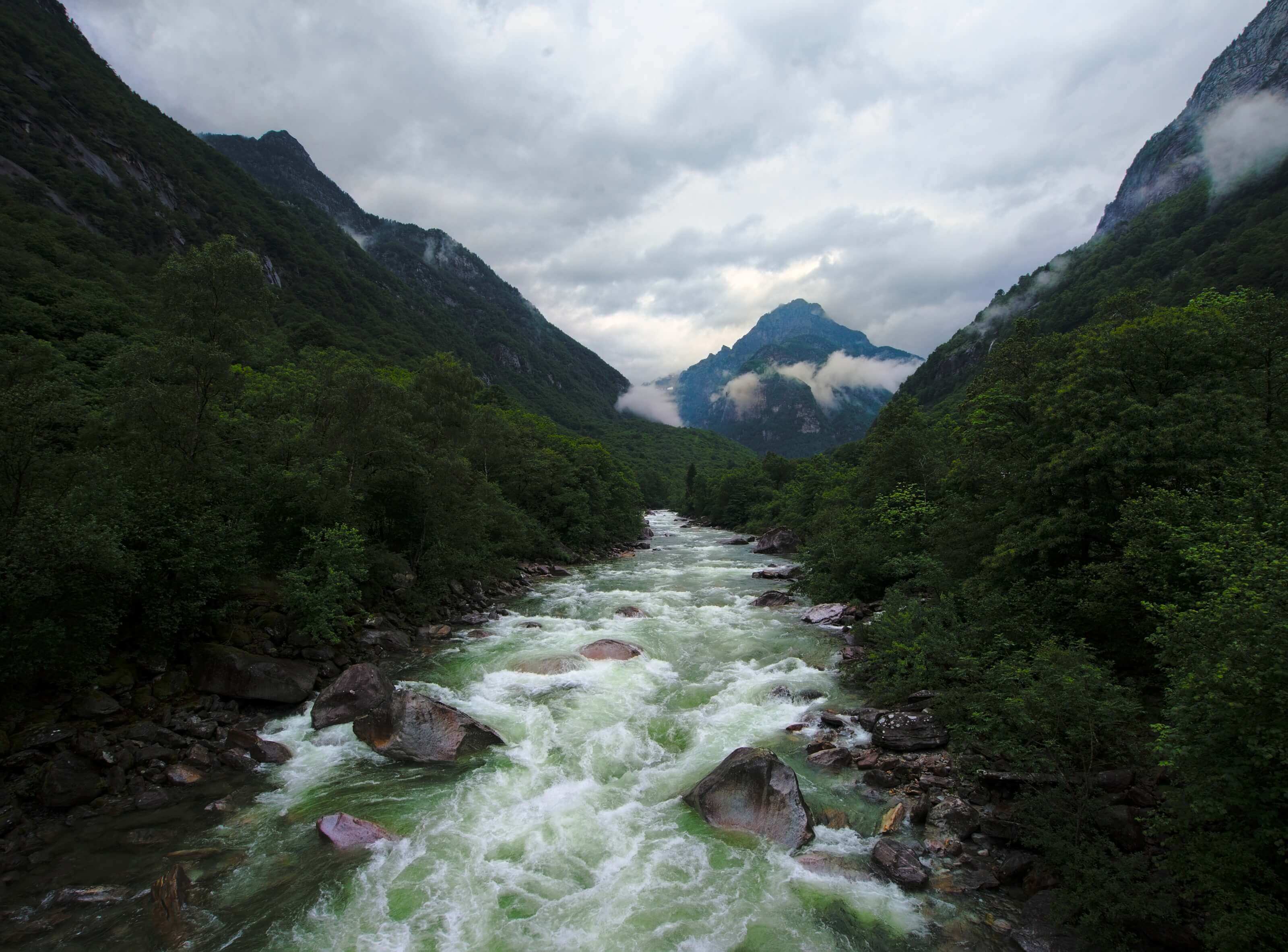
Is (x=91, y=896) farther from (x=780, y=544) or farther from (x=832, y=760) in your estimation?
(x=780, y=544)

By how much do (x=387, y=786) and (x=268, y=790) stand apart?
263 centimetres

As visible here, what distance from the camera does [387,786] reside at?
13.0 metres

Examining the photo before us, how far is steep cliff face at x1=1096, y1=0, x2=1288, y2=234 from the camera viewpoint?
135 m

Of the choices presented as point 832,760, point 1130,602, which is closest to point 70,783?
point 832,760

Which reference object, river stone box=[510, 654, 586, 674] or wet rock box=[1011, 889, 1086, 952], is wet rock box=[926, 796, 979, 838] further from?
river stone box=[510, 654, 586, 674]

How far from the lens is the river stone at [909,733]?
1372 centimetres

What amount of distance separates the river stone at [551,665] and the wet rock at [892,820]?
39.0 ft

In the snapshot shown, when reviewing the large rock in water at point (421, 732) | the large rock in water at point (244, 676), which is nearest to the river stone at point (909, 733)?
the large rock in water at point (421, 732)

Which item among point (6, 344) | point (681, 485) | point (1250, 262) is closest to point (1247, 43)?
point (1250, 262)

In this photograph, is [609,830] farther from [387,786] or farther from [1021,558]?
[1021,558]

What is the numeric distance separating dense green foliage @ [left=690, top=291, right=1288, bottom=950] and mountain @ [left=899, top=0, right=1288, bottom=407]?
60.2 metres

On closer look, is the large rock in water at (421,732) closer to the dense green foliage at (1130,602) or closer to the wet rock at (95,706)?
the wet rock at (95,706)

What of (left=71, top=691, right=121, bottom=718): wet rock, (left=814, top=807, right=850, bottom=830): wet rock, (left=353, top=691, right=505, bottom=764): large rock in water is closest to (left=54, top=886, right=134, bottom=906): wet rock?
(left=71, top=691, right=121, bottom=718): wet rock

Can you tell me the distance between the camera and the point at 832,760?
13719 millimetres
